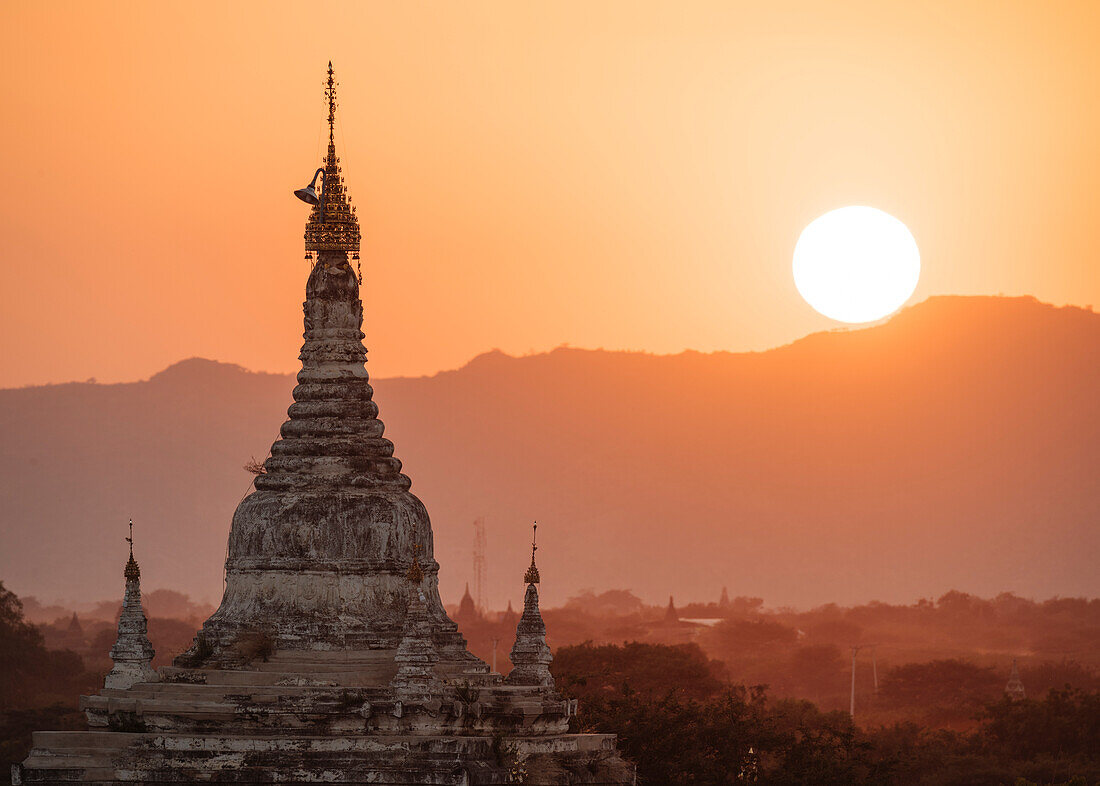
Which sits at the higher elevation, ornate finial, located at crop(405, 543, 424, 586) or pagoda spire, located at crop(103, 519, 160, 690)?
ornate finial, located at crop(405, 543, 424, 586)

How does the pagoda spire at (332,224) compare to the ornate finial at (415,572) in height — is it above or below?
above

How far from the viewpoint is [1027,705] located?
78938 mm

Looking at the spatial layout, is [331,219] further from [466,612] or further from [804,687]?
[466,612]

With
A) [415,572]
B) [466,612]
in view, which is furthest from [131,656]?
[466,612]

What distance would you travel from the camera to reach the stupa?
143 ft

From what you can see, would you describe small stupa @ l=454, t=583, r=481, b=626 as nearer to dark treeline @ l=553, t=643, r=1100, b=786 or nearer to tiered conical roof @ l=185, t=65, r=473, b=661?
dark treeline @ l=553, t=643, r=1100, b=786

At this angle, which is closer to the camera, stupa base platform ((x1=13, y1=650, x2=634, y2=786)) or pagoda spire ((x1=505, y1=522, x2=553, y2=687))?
stupa base platform ((x1=13, y1=650, x2=634, y2=786))

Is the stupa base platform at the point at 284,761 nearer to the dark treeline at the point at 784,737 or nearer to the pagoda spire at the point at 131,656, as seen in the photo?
the pagoda spire at the point at 131,656

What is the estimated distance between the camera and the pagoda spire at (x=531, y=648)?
4928 cm

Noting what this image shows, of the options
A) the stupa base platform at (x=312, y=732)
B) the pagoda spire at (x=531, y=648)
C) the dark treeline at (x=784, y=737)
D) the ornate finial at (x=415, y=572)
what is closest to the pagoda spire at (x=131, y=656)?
Answer: the stupa base platform at (x=312, y=732)

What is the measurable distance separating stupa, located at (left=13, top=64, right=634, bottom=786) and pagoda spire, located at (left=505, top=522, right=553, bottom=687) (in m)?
0.05

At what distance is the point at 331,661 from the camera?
148ft

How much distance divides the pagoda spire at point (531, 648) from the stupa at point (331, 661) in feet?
0.16

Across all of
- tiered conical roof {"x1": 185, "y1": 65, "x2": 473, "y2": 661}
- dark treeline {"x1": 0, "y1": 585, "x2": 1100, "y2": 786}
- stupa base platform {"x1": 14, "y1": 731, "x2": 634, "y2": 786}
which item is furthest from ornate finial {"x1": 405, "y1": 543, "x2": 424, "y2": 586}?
dark treeline {"x1": 0, "y1": 585, "x2": 1100, "y2": 786}
